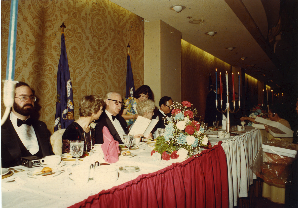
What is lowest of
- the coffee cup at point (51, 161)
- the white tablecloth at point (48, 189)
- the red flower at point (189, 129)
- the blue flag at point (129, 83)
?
the white tablecloth at point (48, 189)

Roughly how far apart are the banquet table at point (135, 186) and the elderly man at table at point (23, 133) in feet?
1.93

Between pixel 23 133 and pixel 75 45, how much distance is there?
168 cm

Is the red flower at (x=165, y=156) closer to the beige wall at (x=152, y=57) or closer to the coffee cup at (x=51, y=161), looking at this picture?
the coffee cup at (x=51, y=161)

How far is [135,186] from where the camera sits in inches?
52.1

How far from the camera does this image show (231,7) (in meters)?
4.17

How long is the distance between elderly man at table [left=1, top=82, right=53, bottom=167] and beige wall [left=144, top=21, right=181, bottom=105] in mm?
2928

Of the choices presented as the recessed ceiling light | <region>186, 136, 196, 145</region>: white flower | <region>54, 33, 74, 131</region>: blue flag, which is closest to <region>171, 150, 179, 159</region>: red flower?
<region>186, 136, 196, 145</region>: white flower

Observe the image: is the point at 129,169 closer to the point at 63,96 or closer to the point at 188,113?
the point at 188,113

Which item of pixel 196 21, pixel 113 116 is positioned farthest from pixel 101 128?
pixel 196 21

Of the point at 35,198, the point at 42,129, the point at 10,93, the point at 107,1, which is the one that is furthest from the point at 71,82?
the point at 10,93

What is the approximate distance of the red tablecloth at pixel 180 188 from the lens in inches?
47.8

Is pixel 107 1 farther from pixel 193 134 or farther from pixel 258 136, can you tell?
pixel 258 136

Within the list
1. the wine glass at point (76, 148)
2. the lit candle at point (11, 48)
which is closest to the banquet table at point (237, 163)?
the wine glass at point (76, 148)

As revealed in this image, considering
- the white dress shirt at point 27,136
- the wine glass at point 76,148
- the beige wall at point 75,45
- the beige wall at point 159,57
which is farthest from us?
the beige wall at point 159,57
